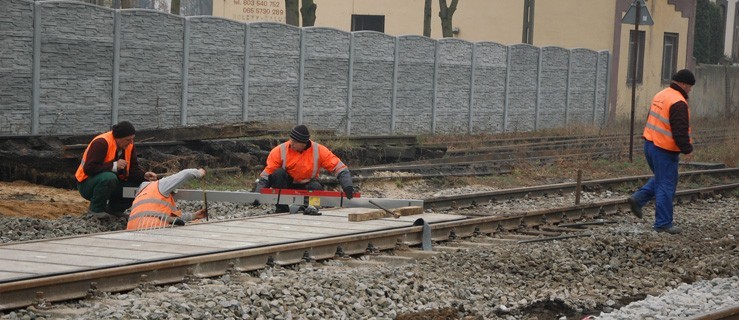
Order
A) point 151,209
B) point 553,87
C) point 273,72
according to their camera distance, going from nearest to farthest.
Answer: point 151,209, point 273,72, point 553,87

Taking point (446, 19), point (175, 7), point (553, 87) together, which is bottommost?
point (553, 87)

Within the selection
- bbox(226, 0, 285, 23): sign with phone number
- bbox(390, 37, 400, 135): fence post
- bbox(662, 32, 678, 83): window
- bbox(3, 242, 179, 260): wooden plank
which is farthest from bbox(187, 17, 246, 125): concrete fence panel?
bbox(662, 32, 678, 83): window

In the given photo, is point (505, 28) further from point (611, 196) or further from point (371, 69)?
point (611, 196)

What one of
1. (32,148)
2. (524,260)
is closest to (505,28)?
(32,148)

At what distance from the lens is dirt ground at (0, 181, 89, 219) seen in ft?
46.1

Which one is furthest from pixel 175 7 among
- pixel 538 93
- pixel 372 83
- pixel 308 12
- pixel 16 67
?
pixel 538 93

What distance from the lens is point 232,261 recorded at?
9727 mm

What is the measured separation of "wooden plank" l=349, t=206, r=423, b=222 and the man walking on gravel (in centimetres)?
281

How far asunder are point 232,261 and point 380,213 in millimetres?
3565

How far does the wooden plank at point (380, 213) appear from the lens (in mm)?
12695

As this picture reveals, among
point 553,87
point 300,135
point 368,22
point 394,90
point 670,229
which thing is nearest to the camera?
point 300,135

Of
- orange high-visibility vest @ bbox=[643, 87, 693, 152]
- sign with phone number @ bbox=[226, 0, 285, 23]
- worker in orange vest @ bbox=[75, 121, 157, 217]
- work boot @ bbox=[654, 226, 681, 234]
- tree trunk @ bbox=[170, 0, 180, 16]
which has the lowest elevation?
work boot @ bbox=[654, 226, 681, 234]

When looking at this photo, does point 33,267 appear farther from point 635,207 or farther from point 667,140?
point 635,207

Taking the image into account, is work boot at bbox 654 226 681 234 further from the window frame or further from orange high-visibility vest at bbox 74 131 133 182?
the window frame
